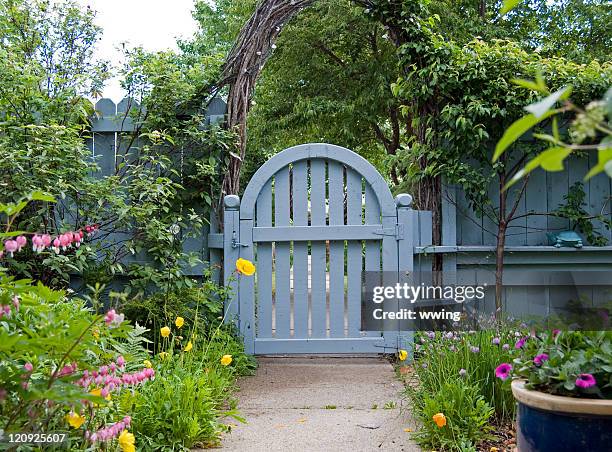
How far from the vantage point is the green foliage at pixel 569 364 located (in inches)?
77.4

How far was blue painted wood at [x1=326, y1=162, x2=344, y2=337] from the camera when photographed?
4.56m

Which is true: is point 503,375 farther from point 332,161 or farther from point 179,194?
point 179,194

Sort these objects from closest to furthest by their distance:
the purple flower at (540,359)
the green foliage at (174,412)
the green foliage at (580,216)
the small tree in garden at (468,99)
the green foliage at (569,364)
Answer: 1. the green foliage at (569,364)
2. the purple flower at (540,359)
3. the green foliage at (174,412)
4. the small tree in garden at (468,99)
5. the green foliage at (580,216)

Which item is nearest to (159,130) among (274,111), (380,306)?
(380,306)

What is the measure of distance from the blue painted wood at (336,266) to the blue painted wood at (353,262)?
0.19 feet

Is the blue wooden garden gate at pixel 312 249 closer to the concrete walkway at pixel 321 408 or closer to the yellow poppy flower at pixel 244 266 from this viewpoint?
the concrete walkway at pixel 321 408

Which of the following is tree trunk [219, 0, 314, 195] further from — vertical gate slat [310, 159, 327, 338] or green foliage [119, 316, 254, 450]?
green foliage [119, 316, 254, 450]

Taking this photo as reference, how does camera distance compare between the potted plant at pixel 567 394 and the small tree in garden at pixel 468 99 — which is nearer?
the potted plant at pixel 567 394

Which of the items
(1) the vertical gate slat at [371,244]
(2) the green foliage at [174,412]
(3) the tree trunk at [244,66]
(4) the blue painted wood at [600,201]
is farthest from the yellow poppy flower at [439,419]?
(4) the blue painted wood at [600,201]

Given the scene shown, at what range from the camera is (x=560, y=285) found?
5.09 meters

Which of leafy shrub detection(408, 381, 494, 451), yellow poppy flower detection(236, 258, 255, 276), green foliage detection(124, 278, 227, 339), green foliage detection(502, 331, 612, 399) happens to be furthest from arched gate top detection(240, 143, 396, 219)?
green foliage detection(502, 331, 612, 399)

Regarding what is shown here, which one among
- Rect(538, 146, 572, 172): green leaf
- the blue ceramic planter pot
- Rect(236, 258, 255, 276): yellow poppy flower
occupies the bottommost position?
the blue ceramic planter pot

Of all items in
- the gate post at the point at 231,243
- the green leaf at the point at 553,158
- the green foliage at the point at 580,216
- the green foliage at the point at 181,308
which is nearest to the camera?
the green leaf at the point at 553,158

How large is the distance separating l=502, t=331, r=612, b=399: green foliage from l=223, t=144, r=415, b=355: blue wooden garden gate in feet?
7.61
